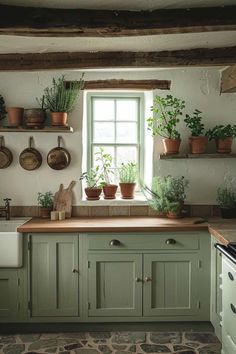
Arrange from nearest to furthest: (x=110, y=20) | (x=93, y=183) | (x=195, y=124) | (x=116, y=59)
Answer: (x=110, y=20) → (x=116, y=59) → (x=195, y=124) → (x=93, y=183)

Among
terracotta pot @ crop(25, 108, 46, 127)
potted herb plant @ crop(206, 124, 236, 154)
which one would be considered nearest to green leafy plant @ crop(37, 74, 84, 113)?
terracotta pot @ crop(25, 108, 46, 127)

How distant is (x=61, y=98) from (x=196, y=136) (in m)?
1.34

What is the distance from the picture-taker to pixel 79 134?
14.3ft

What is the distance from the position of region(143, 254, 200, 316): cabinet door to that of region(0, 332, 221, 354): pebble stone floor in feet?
0.67

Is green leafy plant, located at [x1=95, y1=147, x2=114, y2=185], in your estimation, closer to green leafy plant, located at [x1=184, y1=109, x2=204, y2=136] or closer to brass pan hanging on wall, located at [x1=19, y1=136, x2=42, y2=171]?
brass pan hanging on wall, located at [x1=19, y1=136, x2=42, y2=171]

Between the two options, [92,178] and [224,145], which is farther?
[92,178]

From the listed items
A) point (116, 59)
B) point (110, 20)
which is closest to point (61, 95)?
point (116, 59)

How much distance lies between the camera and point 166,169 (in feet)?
14.5

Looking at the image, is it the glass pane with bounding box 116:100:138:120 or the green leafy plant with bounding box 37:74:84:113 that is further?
the glass pane with bounding box 116:100:138:120

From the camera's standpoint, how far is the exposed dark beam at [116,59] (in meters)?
3.77

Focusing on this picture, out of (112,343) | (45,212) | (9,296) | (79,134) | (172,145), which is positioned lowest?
(112,343)

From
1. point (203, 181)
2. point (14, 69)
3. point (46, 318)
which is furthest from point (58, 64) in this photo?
point (46, 318)

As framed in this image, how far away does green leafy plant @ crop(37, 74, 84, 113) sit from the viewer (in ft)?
13.8

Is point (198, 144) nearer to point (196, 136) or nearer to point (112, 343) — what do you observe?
A: point (196, 136)
